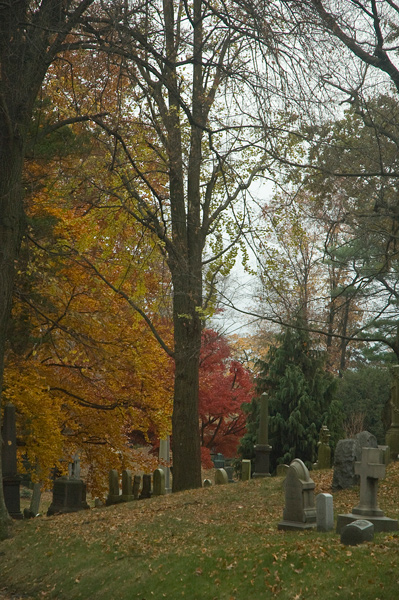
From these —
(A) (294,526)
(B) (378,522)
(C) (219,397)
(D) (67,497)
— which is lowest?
(D) (67,497)

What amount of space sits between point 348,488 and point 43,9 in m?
9.25

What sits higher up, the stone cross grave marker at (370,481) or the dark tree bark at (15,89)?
the dark tree bark at (15,89)

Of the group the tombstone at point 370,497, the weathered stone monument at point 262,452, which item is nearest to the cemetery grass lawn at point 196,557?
the tombstone at point 370,497

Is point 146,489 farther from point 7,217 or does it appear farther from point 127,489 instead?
point 7,217

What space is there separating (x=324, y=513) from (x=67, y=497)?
8142 mm

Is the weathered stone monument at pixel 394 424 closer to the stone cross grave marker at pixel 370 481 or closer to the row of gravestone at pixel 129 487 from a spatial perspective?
the row of gravestone at pixel 129 487

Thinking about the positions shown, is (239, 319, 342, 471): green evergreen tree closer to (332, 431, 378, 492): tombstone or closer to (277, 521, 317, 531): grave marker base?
(332, 431, 378, 492): tombstone

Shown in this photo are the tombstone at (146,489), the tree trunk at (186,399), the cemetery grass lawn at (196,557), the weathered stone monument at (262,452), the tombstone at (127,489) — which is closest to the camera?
the cemetery grass lawn at (196,557)

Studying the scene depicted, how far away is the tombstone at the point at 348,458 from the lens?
11.5m

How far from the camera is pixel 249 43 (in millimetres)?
9070

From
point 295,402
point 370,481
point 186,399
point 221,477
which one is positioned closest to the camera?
point 370,481

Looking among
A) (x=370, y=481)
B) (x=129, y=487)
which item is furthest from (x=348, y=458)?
(x=129, y=487)

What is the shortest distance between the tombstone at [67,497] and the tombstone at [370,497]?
8173mm

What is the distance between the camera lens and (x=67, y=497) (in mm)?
14812
